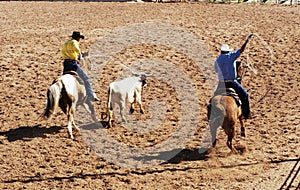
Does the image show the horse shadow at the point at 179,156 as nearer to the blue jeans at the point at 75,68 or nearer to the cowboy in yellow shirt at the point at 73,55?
the blue jeans at the point at 75,68

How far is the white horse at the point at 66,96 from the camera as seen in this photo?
10414mm

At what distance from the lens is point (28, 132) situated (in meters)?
11.2

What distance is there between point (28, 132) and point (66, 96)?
1.33 m

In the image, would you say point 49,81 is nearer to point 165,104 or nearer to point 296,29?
point 165,104

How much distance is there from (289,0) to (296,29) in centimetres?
1006

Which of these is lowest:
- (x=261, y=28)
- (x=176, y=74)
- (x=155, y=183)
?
(x=155, y=183)

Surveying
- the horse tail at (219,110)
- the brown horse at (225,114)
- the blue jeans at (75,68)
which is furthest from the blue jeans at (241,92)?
the blue jeans at (75,68)

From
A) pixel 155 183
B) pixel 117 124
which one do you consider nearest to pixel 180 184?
pixel 155 183

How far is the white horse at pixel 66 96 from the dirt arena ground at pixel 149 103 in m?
0.56

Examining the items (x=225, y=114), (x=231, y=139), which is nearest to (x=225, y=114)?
(x=225, y=114)

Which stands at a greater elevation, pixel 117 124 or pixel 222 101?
pixel 222 101

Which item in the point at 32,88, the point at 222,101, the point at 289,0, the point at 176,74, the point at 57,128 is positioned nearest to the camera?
the point at 222,101

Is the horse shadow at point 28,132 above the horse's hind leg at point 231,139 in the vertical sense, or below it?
below

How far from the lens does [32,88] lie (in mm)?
14172
